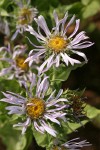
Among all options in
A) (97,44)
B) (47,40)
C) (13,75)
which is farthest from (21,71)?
(97,44)

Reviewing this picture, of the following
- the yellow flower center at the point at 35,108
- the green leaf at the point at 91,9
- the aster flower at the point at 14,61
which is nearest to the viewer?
the yellow flower center at the point at 35,108

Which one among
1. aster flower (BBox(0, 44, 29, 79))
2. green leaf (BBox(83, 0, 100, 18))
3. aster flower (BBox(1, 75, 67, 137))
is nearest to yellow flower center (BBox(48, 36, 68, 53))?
aster flower (BBox(1, 75, 67, 137))

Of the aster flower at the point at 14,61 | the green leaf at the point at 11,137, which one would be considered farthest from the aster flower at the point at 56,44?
the green leaf at the point at 11,137

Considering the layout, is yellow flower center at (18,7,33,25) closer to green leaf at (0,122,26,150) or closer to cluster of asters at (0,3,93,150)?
cluster of asters at (0,3,93,150)

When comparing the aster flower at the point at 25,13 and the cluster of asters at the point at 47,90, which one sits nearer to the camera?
the cluster of asters at the point at 47,90

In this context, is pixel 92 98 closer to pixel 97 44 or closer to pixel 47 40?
pixel 97 44

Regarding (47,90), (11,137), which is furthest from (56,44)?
(11,137)

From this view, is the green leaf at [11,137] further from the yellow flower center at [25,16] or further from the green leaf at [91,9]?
the green leaf at [91,9]
